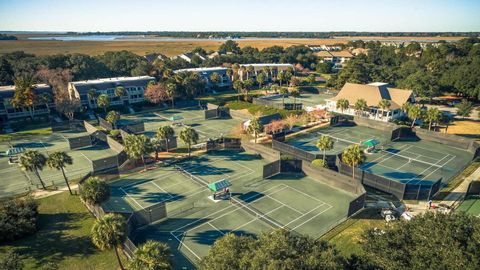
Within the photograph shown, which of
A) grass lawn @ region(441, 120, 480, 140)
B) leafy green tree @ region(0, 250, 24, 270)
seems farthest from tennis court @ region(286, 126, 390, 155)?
leafy green tree @ region(0, 250, 24, 270)

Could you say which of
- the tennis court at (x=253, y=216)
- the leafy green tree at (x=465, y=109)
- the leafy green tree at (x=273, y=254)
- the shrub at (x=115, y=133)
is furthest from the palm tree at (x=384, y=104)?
the shrub at (x=115, y=133)

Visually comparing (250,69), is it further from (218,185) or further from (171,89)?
(218,185)

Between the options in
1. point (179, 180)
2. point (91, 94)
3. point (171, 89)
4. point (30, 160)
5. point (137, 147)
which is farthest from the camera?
point (171, 89)

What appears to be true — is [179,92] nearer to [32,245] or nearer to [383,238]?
[32,245]

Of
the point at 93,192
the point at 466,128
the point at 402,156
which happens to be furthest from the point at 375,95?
the point at 93,192

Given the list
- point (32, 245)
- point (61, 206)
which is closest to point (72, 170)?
point (61, 206)

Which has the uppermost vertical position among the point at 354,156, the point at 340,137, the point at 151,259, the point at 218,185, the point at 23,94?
the point at 23,94

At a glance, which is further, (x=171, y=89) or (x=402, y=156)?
(x=171, y=89)

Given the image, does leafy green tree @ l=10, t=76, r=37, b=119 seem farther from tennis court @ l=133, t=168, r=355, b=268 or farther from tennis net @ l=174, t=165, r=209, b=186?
tennis court @ l=133, t=168, r=355, b=268
